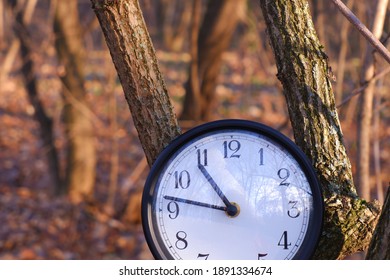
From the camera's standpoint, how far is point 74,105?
282 inches

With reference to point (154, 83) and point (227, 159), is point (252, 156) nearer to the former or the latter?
point (227, 159)

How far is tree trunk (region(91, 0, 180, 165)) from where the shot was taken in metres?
2.08

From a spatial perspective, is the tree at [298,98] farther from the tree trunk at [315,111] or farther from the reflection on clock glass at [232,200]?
the reflection on clock glass at [232,200]

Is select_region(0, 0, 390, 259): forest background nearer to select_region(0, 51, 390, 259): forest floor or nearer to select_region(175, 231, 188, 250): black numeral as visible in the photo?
select_region(0, 51, 390, 259): forest floor

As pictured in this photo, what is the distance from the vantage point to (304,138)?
6.99ft

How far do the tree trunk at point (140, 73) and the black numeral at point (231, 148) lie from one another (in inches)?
8.7

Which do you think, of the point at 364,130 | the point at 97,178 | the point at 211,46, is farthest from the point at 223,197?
the point at 97,178

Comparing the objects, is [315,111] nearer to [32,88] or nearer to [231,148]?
[231,148]

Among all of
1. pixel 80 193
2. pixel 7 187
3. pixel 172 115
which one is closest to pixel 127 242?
pixel 80 193

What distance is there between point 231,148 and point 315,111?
13.9 inches

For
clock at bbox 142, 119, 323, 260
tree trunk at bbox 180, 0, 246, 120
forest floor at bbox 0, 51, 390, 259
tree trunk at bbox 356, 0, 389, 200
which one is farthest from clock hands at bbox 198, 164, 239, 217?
tree trunk at bbox 180, 0, 246, 120

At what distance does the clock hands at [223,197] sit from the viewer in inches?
74.0

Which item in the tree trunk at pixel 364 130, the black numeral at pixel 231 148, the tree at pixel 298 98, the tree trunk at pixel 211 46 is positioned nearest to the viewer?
the black numeral at pixel 231 148

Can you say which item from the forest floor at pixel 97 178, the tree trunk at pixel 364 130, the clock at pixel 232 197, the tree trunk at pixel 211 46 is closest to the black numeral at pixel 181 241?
the clock at pixel 232 197
